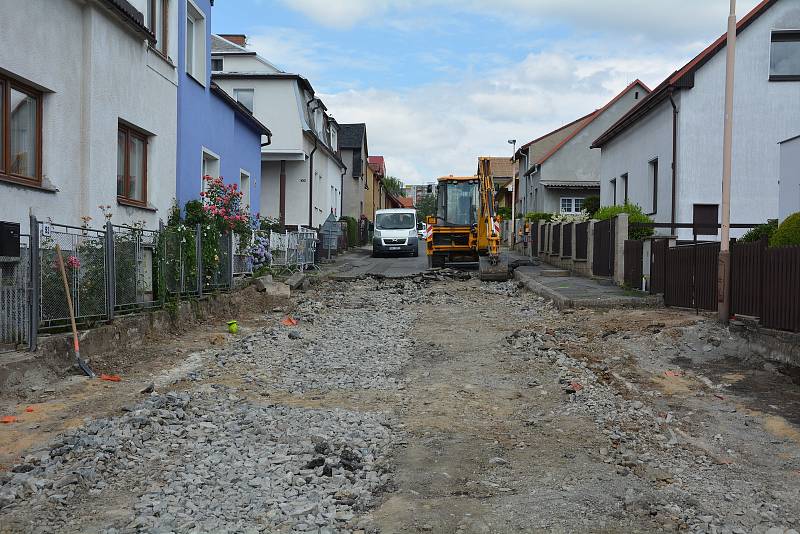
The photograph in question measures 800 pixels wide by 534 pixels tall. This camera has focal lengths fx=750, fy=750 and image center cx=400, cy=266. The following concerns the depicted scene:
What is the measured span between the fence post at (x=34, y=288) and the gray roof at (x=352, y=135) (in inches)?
1813

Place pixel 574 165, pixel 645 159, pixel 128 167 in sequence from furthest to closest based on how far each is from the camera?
1. pixel 574 165
2. pixel 645 159
3. pixel 128 167

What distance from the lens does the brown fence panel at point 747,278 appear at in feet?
33.8

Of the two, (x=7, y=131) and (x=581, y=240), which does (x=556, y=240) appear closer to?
(x=581, y=240)

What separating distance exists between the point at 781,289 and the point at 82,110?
9768 mm

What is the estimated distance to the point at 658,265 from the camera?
50.0ft

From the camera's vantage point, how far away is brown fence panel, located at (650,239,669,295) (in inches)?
586

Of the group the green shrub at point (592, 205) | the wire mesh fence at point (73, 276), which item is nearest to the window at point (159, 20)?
the wire mesh fence at point (73, 276)

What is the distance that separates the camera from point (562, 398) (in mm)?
8133

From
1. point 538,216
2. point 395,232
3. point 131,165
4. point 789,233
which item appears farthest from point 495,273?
point 538,216

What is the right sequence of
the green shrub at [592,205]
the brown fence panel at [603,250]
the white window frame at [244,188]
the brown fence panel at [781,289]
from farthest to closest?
the green shrub at [592,205] < the white window frame at [244,188] < the brown fence panel at [603,250] < the brown fence panel at [781,289]

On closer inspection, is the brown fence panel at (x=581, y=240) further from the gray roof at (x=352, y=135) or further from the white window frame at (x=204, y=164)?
the gray roof at (x=352, y=135)

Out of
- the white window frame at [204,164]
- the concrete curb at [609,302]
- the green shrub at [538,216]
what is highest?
the white window frame at [204,164]

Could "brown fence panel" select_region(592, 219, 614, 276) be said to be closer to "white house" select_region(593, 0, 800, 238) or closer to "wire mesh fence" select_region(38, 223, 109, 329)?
"white house" select_region(593, 0, 800, 238)

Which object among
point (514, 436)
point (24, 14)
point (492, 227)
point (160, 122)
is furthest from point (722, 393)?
point (492, 227)
